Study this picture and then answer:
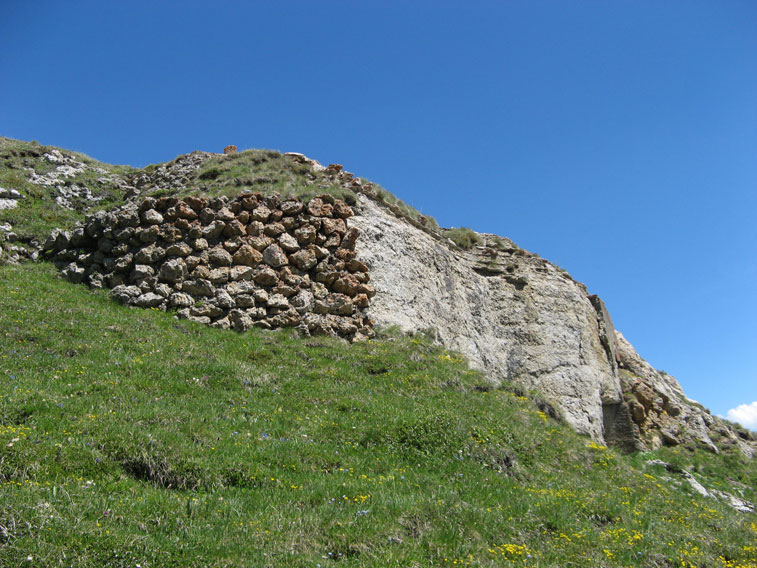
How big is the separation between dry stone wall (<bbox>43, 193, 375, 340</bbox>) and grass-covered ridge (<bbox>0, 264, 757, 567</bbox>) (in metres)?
0.99

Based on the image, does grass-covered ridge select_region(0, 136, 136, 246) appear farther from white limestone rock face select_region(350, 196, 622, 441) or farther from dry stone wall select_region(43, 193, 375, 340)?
white limestone rock face select_region(350, 196, 622, 441)

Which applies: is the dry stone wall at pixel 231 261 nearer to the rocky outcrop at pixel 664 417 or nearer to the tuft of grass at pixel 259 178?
the tuft of grass at pixel 259 178

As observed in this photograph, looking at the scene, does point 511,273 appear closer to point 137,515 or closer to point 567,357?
point 567,357

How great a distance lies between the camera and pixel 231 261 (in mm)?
17891

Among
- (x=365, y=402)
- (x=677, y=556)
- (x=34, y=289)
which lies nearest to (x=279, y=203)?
(x=34, y=289)

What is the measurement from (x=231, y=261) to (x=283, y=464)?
1009cm

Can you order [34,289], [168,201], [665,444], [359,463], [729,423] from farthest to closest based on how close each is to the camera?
[729,423], [665,444], [168,201], [34,289], [359,463]

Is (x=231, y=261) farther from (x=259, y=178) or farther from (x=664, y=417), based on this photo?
(x=664, y=417)

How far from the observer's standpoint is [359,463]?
9789mm

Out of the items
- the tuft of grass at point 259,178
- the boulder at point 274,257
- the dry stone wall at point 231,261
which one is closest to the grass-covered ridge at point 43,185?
the dry stone wall at point 231,261

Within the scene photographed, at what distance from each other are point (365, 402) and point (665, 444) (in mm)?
19777

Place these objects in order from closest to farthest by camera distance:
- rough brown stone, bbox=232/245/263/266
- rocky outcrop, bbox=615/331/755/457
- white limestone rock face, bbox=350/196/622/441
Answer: rough brown stone, bbox=232/245/263/266 < white limestone rock face, bbox=350/196/622/441 < rocky outcrop, bbox=615/331/755/457

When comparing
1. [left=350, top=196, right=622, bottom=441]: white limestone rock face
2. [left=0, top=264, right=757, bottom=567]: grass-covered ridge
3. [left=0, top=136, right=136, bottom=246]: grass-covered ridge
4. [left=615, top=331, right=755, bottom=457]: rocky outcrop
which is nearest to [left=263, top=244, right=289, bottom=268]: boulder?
[left=0, top=264, right=757, bottom=567]: grass-covered ridge

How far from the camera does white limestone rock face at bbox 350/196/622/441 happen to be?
66.6 feet
